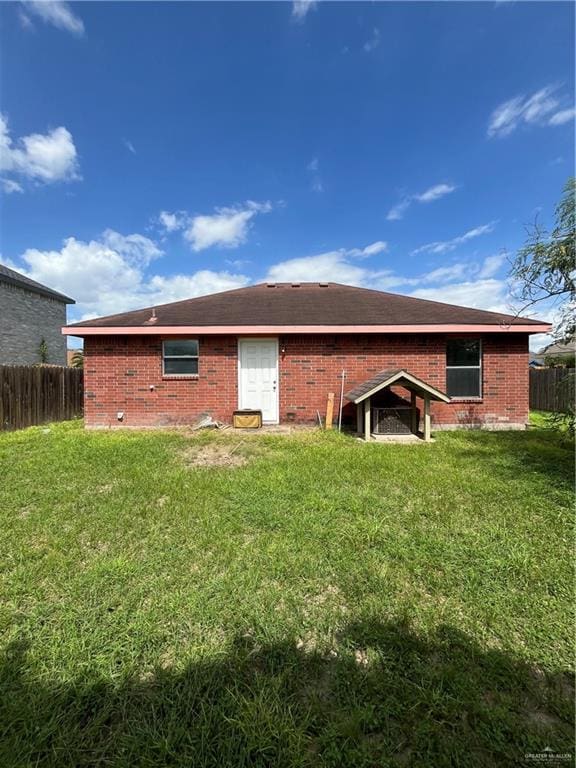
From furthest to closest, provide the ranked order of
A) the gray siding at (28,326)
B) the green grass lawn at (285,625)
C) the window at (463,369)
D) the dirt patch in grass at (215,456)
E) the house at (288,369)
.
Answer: the gray siding at (28,326), the window at (463,369), the house at (288,369), the dirt patch in grass at (215,456), the green grass lawn at (285,625)

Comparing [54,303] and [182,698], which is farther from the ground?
[54,303]

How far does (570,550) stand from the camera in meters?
2.90

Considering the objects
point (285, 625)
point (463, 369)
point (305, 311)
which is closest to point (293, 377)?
point (305, 311)

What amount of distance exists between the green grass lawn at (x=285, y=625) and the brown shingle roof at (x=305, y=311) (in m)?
A: 5.10

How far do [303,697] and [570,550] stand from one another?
2.65 m

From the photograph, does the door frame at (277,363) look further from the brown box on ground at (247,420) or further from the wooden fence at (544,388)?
the wooden fence at (544,388)

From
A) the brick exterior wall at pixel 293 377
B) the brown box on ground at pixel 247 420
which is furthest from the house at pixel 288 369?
the brown box on ground at pixel 247 420

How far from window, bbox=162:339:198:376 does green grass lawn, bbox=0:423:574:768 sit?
4.78 m

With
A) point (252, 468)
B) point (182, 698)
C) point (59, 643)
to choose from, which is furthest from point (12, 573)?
point (252, 468)

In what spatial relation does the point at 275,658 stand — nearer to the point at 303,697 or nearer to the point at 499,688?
the point at 303,697

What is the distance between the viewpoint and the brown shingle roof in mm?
8445

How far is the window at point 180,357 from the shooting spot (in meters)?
8.72

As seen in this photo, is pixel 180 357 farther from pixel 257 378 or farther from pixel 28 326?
pixel 28 326

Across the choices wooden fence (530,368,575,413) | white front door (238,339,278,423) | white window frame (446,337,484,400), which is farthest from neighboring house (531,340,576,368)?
wooden fence (530,368,575,413)
